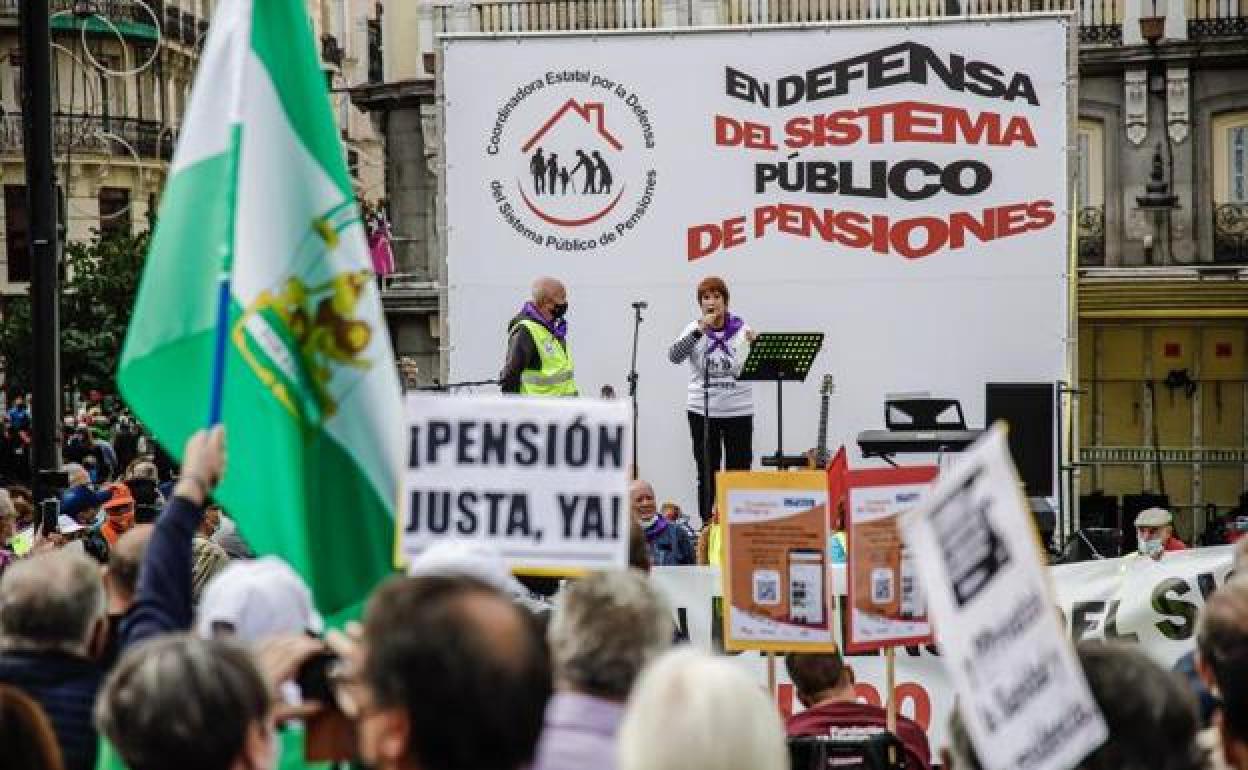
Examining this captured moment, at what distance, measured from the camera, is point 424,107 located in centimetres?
3953

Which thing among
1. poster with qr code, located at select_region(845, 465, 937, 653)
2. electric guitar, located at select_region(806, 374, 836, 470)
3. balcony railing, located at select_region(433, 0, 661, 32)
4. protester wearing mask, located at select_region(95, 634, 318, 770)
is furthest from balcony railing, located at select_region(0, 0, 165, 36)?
protester wearing mask, located at select_region(95, 634, 318, 770)

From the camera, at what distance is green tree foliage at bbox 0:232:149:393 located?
40.1 m

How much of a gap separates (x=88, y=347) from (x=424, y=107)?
22.5 feet

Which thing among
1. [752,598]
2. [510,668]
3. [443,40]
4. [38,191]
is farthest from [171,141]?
[510,668]

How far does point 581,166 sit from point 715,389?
83.6 inches

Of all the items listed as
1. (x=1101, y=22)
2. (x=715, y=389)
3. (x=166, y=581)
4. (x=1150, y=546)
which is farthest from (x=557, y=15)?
(x=166, y=581)

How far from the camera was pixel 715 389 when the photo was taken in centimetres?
1623

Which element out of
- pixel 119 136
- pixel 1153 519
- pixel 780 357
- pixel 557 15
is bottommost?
pixel 1153 519

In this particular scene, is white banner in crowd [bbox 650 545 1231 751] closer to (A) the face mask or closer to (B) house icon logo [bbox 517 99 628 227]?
(A) the face mask

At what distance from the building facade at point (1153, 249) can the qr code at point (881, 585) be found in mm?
28101

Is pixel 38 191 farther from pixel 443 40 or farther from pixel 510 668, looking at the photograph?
pixel 510 668

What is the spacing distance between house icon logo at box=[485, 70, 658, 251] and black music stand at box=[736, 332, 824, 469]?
206 cm

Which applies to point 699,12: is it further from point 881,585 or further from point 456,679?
point 456,679

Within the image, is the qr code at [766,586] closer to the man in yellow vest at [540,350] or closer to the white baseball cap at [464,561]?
the white baseball cap at [464,561]
